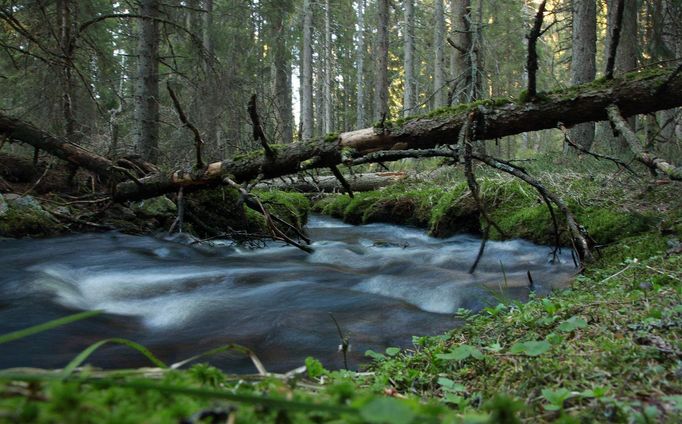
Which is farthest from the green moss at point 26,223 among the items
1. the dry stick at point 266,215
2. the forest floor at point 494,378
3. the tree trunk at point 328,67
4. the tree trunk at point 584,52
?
the tree trunk at point 328,67

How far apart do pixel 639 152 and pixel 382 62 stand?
42.7 feet

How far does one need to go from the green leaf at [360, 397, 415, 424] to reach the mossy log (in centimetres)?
368

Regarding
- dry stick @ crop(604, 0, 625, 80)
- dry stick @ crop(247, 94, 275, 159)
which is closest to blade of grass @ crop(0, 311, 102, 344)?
dry stick @ crop(247, 94, 275, 159)

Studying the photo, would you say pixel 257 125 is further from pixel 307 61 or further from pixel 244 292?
pixel 307 61

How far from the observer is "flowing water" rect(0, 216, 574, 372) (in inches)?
113

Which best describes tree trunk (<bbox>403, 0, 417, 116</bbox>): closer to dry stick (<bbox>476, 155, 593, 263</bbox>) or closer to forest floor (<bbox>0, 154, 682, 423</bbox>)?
forest floor (<bbox>0, 154, 682, 423</bbox>)

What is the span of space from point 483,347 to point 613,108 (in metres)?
3.03

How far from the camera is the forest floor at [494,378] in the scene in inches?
31.1

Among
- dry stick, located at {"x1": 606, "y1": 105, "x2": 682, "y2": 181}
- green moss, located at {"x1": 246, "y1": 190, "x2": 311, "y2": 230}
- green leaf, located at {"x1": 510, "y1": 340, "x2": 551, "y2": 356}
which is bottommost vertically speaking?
green leaf, located at {"x1": 510, "y1": 340, "x2": 551, "y2": 356}

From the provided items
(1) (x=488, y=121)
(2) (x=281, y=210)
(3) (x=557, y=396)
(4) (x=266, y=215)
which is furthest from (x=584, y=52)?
(3) (x=557, y=396)

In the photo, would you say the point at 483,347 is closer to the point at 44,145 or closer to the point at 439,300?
the point at 439,300

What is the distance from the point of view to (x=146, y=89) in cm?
765

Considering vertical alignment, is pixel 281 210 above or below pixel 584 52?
below

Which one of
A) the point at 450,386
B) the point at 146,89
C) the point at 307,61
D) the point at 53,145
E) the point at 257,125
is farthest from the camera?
the point at 307,61
